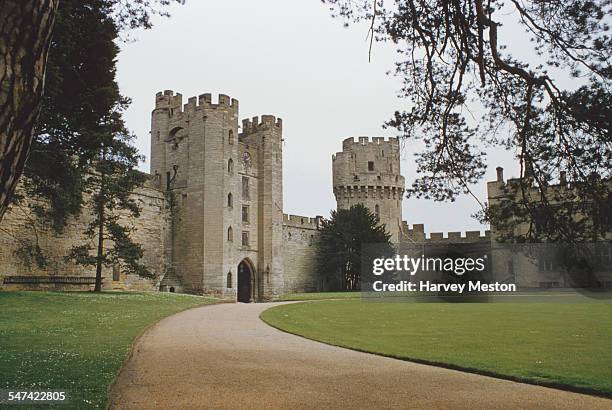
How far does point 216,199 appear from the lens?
3325 centimetres

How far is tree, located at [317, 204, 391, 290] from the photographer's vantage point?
4188 cm

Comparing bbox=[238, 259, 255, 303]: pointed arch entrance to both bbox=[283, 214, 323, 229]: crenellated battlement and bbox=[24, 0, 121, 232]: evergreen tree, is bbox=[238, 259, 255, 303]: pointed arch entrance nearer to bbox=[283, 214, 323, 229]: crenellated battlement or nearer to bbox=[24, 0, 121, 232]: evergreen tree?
bbox=[283, 214, 323, 229]: crenellated battlement

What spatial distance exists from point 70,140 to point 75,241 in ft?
44.8

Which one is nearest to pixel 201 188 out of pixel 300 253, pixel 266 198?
pixel 266 198

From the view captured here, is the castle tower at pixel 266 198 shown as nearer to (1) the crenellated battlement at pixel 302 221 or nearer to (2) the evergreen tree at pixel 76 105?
(1) the crenellated battlement at pixel 302 221

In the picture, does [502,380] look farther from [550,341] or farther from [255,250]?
[255,250]

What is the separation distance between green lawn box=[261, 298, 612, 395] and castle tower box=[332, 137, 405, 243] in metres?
29.9

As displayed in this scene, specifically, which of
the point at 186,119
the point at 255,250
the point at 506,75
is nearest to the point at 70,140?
the point at 506,75

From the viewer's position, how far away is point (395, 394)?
6.47 meters

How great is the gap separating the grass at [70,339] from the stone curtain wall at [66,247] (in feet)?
11.6

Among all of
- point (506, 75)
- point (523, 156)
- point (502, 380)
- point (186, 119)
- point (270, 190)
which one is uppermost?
point (186, 119)

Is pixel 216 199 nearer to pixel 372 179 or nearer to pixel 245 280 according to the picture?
pixel 245 280

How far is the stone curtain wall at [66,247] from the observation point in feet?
76.9

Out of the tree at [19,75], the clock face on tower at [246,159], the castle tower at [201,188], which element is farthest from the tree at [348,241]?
the tree at [19,75]
